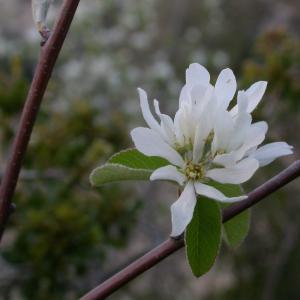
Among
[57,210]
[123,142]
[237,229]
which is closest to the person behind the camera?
[237,229]

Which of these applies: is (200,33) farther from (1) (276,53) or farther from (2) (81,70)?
(1) (276,53)

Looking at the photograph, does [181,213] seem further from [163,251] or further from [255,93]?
[255,93]

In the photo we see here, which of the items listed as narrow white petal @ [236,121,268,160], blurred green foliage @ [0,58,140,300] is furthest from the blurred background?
narrow white petal @ [236,121,268,160]

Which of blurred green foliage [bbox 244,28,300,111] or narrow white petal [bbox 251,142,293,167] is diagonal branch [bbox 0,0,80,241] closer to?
narrow white petal [bbox 251,142,293,167]

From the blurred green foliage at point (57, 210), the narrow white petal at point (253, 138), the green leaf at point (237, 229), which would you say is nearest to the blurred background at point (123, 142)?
the blurred green foliage at point (57, 210)

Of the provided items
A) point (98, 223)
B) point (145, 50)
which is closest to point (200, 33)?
point (145, 50)

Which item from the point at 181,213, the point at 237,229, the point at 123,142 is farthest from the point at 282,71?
the point at 181,213

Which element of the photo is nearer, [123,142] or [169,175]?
[169,175]
